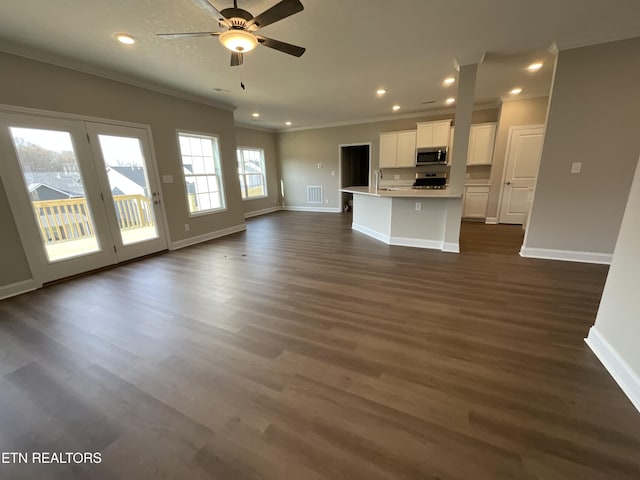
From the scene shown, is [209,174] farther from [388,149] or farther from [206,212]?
[388,149]

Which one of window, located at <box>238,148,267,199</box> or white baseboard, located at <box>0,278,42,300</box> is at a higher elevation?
window, located at <box>238,148,267,199</box>

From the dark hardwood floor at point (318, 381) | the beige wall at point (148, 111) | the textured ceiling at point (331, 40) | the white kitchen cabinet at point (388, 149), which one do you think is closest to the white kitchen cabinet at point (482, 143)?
the textured ceiling at point (331, 40)

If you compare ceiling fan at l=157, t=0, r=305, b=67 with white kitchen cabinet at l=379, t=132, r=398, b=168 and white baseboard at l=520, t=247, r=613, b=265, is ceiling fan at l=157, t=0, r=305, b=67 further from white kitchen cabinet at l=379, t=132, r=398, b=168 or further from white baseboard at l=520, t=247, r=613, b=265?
white kitchen cabinet at l=379, t=132, r=398, b=168

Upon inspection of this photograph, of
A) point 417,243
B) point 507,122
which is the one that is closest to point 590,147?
point 417,243

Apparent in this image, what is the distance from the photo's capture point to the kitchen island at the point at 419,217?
4.02 metres

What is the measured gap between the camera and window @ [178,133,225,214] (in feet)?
16.3

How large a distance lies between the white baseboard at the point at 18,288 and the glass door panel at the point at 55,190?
32 centimetres

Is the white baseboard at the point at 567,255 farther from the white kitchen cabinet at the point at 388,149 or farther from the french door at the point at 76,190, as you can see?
the french door at the point at 76,190

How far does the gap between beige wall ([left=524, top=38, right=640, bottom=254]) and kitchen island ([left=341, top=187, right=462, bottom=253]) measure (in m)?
1.14

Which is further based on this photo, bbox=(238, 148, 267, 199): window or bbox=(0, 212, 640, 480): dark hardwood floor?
bbox=(238, 148, 267, 199): window

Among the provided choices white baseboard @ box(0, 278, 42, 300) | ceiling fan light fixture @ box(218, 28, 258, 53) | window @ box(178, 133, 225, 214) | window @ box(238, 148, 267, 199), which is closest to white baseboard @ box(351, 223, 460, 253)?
ceiling fan light fixture @ box(218, 28, 258, 53)

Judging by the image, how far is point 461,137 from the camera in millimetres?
3637

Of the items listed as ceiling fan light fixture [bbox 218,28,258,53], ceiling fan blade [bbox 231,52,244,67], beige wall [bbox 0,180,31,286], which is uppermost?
ceiling fan blade [bbox 231,52,244,67]

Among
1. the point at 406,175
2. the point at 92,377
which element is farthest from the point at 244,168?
the point at 92,377
